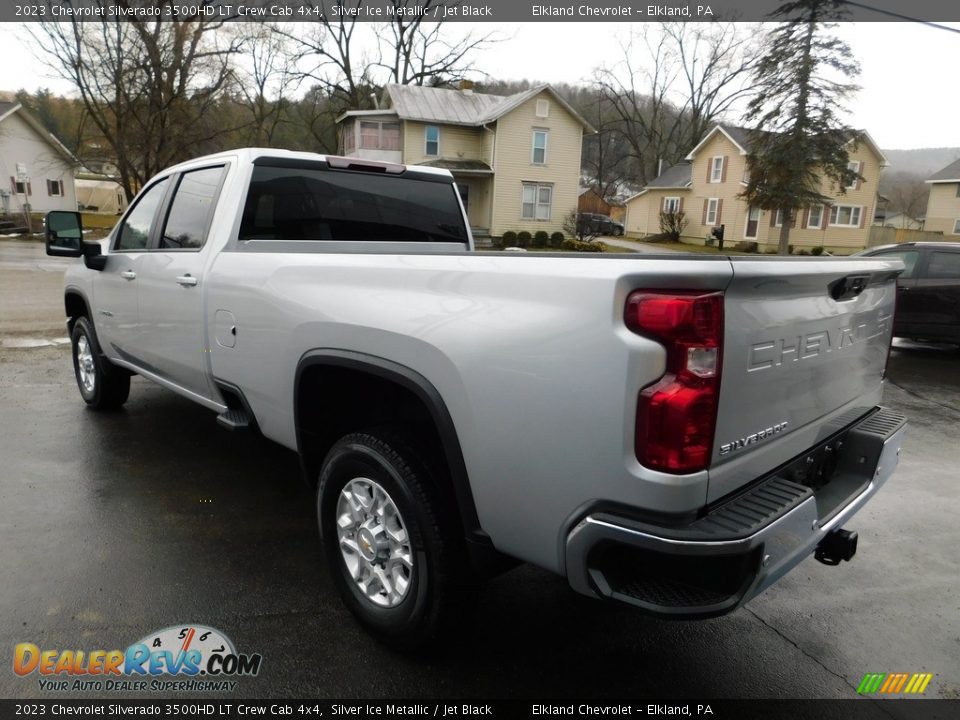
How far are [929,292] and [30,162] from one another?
51187 millimetres

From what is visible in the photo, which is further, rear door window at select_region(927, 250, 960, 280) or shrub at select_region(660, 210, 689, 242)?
shrub at select_region(660, 210, 689, 242)

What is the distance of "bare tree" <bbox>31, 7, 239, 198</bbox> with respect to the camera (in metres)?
27.7

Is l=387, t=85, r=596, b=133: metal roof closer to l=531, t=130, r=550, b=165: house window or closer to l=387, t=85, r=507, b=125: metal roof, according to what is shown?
l=387, t=85, r=507, b=125: metal roof

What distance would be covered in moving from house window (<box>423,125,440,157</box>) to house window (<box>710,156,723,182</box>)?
18358mm

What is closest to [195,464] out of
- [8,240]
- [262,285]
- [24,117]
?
[262,285]

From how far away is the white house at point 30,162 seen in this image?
42156 mm

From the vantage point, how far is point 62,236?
5.00m

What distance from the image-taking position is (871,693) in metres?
2.52

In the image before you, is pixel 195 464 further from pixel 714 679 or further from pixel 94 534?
pixel 714 679

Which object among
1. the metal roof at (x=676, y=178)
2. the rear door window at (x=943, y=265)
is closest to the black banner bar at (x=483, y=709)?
the rear door window at (x=943, y=265)

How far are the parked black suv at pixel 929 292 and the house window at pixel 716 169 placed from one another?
34.9 metres

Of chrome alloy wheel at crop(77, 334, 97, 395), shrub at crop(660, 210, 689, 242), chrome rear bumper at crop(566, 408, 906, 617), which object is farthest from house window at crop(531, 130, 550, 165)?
chrome rear bumper at crop(566, 408, 906, 617)

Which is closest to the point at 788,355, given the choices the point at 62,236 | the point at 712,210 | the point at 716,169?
the point at 62,236

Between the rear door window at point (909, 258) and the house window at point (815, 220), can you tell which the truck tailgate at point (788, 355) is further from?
the house window at point (815, 220)
